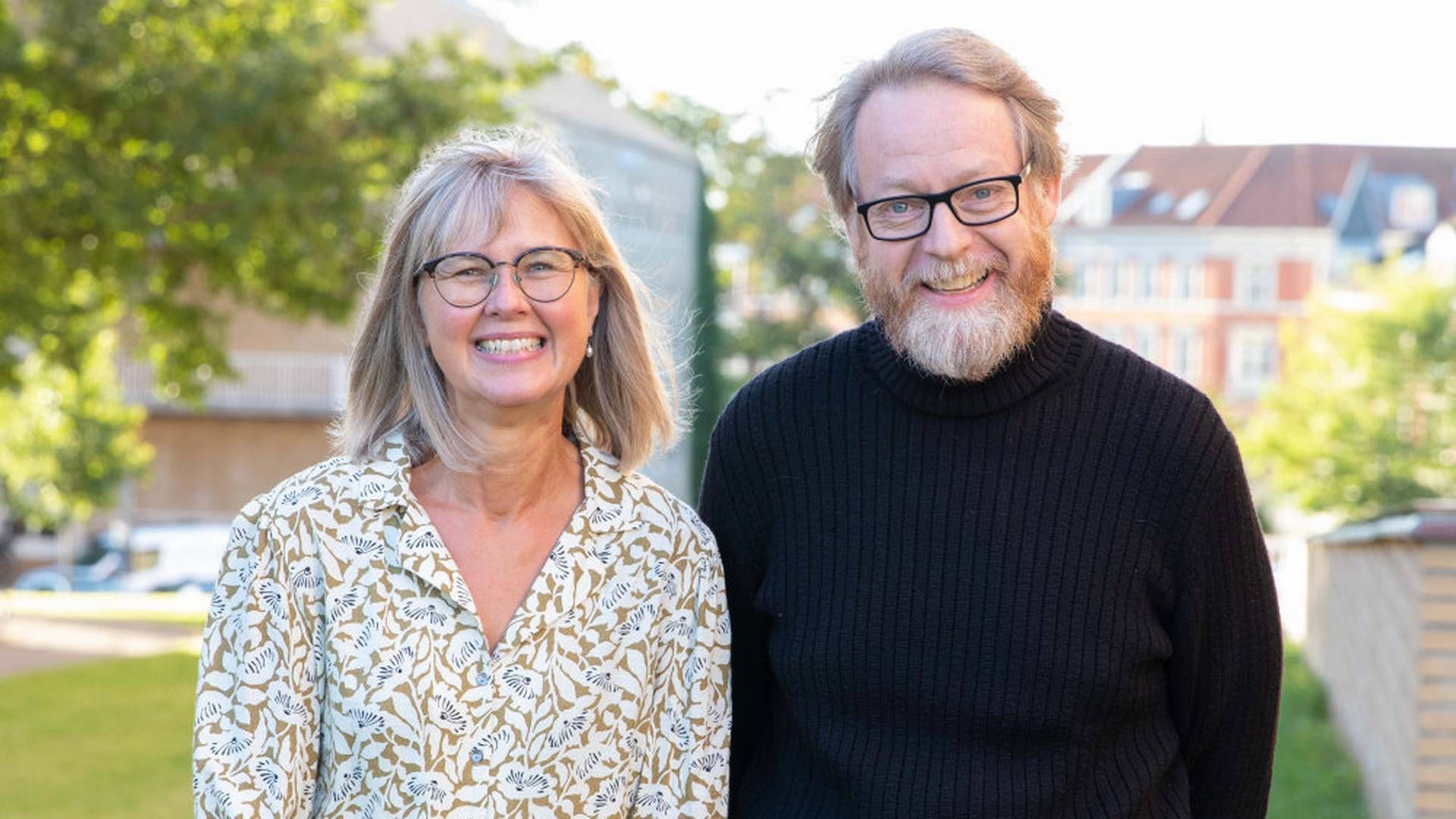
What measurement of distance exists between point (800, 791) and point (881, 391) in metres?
0.71

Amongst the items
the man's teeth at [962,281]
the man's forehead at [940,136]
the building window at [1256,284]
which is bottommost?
the building window at [1256,284]

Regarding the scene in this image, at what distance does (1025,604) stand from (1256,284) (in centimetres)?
→ 6707

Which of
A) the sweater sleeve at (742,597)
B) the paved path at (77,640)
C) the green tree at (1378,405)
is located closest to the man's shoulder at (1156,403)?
the sweater sleeve at (742,597)

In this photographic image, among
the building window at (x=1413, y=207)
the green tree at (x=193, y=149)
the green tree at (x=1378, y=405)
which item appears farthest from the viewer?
the building window at (x=1413, y=207)

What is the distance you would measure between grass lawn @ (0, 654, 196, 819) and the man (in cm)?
674

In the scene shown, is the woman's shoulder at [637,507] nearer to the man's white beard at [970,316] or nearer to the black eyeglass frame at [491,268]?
the black eyeglass frame at [491,268]

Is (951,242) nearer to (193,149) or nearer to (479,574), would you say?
(479,574)

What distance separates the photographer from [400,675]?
2701 mm

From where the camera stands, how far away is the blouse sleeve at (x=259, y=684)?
262 centimetres

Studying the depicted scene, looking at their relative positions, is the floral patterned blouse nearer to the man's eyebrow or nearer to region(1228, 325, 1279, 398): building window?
the man's eyebrow

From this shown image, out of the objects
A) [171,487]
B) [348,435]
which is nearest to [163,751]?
[348,435]

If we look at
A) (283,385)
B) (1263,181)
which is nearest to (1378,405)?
(1263,181)

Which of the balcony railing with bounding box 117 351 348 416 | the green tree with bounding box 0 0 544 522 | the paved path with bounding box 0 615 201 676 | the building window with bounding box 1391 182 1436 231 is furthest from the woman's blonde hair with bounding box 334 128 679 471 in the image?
the building window with bounding box 1391 182 1436 231

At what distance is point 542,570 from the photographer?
2857 mm
